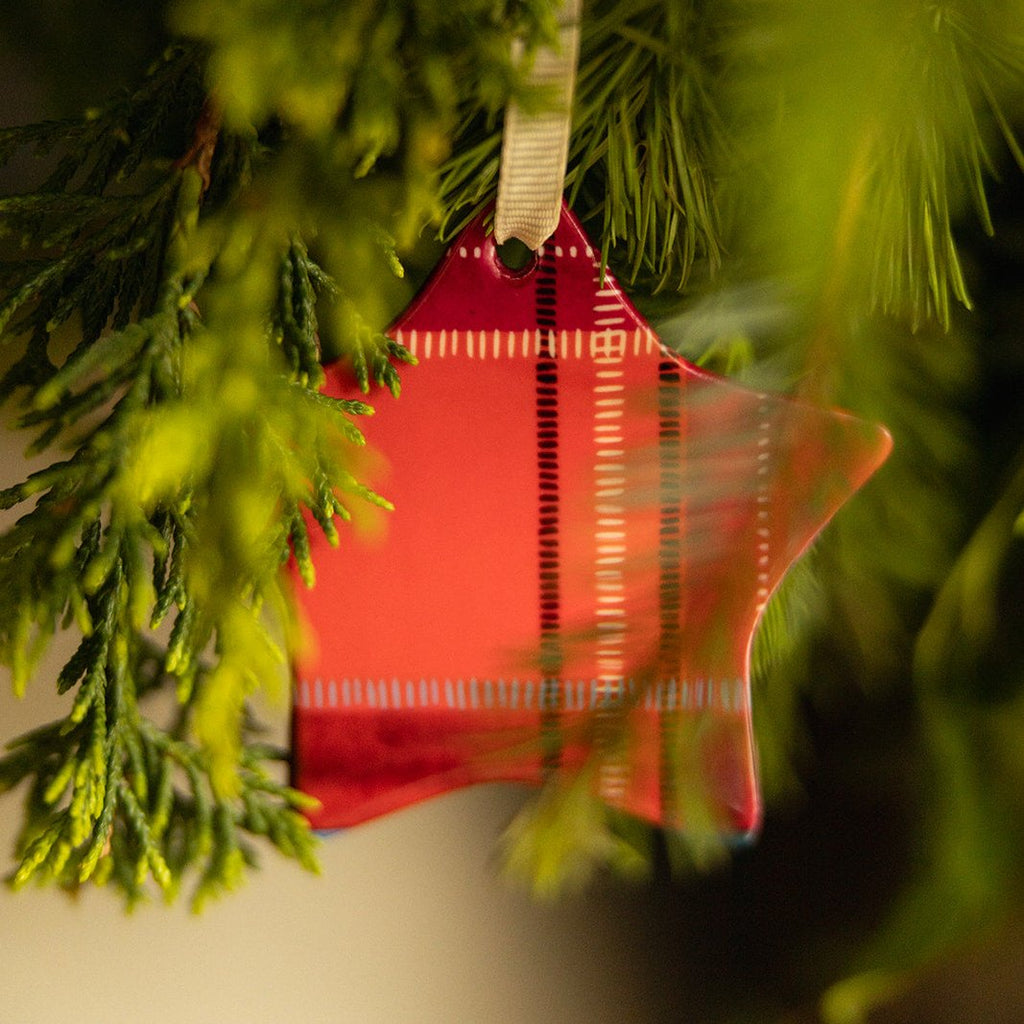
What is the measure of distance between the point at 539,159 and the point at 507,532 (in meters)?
0.19

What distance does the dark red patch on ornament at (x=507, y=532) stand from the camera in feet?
1.41

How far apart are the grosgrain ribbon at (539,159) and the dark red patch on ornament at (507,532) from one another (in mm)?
26

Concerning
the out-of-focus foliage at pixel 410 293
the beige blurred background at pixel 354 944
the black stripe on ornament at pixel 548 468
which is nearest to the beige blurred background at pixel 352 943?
the beige blurred background at pixel 354 944

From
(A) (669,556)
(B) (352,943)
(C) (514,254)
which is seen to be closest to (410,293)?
(C) (514,254)

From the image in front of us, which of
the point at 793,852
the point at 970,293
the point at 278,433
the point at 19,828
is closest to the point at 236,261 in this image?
the point at 278,433

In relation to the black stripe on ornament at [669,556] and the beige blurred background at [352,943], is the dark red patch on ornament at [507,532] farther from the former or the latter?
the beige blurred background at [352,943]

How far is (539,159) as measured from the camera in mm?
384

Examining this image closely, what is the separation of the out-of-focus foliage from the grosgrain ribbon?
24 mm

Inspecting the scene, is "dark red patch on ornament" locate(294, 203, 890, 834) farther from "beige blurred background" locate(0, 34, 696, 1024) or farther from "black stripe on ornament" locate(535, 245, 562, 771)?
"beige blurred background" locate(0, 34, 696, 1024)

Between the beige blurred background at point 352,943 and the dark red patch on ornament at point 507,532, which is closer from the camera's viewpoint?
the dark red patch on ornament at point 507,532

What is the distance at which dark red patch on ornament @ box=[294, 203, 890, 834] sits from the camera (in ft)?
1.41

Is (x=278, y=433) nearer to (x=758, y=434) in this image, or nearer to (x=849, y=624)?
(x=758, y=434)

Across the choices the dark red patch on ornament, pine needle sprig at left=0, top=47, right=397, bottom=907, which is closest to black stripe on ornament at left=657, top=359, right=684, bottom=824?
the dark red patch on ornament

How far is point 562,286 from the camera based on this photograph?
447 millimetres
